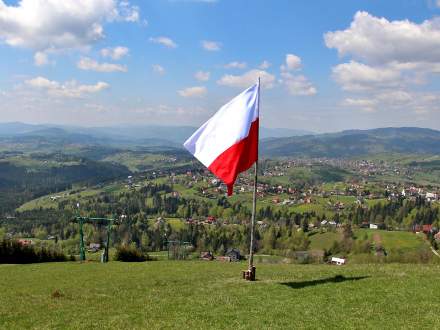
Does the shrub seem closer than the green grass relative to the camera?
Yes

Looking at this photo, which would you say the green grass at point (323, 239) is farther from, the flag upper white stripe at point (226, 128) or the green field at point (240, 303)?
the flag upper white stripe at point (226, 128)

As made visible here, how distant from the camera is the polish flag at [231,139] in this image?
22.9 meters

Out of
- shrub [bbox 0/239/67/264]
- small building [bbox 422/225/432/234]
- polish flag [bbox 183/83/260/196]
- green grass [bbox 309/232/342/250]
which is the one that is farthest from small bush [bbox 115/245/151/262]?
small building [bbox 422/225/432/234]

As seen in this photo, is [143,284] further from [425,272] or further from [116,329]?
[425,272]

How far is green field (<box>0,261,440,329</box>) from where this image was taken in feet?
50.4

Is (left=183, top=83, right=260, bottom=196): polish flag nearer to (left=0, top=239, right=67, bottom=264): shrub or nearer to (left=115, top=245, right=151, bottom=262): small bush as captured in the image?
(left=115, top=245, right=151, bottom=262): small bush

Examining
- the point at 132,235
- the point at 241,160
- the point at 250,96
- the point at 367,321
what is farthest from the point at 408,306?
the point at 132,235

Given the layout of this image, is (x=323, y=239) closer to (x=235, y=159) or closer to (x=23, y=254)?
(x=23, y=254)

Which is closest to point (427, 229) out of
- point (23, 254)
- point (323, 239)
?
point (323, 239)

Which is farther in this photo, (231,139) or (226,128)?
(226,128)

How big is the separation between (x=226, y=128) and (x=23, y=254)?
36.6 m

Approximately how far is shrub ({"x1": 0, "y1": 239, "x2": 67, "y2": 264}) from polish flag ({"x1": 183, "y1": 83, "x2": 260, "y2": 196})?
3398 cm

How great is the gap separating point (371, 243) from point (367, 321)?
491ft

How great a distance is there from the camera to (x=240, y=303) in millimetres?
18078
